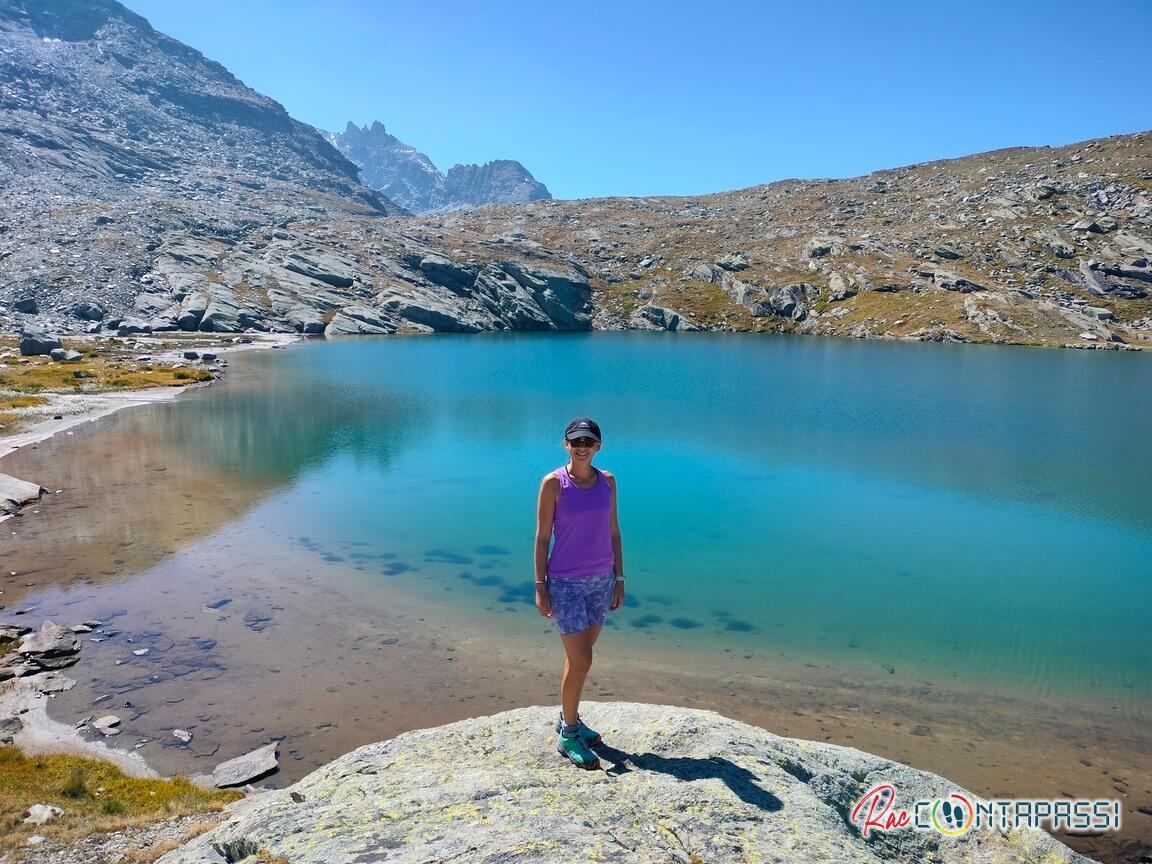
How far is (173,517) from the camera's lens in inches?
1169

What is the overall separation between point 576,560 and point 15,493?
33.2 m

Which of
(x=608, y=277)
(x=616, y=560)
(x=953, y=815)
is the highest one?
(x=608, y=277)

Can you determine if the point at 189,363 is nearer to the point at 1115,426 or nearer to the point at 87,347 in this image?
the point at 87,347

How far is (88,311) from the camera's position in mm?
122625

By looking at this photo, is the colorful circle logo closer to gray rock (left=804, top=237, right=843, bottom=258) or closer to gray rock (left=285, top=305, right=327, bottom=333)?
gray rock (left=285, top=305, right=327, bottom=333)

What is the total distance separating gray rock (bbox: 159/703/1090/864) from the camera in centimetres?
614

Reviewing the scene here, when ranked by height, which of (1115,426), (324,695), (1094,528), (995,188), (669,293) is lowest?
(324,695)

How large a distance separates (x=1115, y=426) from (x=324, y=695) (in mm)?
62469

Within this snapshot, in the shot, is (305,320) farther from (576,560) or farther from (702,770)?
(702,770)

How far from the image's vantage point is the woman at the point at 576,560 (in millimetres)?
8102

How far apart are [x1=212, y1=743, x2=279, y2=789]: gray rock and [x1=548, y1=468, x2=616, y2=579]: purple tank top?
8547 mm

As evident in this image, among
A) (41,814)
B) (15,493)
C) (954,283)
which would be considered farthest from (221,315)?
(954,283)

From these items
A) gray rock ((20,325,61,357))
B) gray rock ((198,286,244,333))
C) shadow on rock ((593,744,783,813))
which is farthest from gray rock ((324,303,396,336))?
shadow on rock ((593,744,783,813))

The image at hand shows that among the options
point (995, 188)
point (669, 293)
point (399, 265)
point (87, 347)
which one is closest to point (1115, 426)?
point (87, 347)
